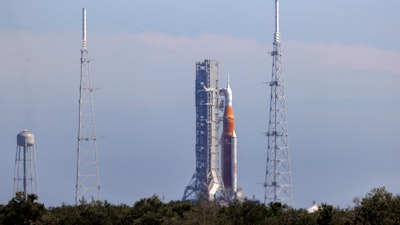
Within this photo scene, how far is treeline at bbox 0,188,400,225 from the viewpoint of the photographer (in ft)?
323

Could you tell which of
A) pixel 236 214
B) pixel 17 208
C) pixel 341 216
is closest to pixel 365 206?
pixel 341 216

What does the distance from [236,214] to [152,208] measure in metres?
11.9

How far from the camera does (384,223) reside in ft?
305

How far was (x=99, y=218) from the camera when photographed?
115688mm

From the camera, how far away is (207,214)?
108125 millimetres

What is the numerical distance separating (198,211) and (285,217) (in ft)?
29.3

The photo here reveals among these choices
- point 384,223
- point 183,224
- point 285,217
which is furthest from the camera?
point 285,217

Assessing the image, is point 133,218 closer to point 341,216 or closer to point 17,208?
point 17,208

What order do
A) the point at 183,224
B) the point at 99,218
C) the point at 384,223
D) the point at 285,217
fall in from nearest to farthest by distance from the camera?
1. the point at 384,223
2. the point at 183,224
3. the point at 285,217
4. the point at 99,218

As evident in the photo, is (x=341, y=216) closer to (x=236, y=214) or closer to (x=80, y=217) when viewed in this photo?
(x=236, y=214)

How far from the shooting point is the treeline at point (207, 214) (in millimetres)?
98500

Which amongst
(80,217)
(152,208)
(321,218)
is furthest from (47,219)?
(321,218)

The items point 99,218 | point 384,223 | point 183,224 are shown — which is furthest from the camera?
point 99,218

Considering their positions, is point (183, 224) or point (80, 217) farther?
point (80, 217)
